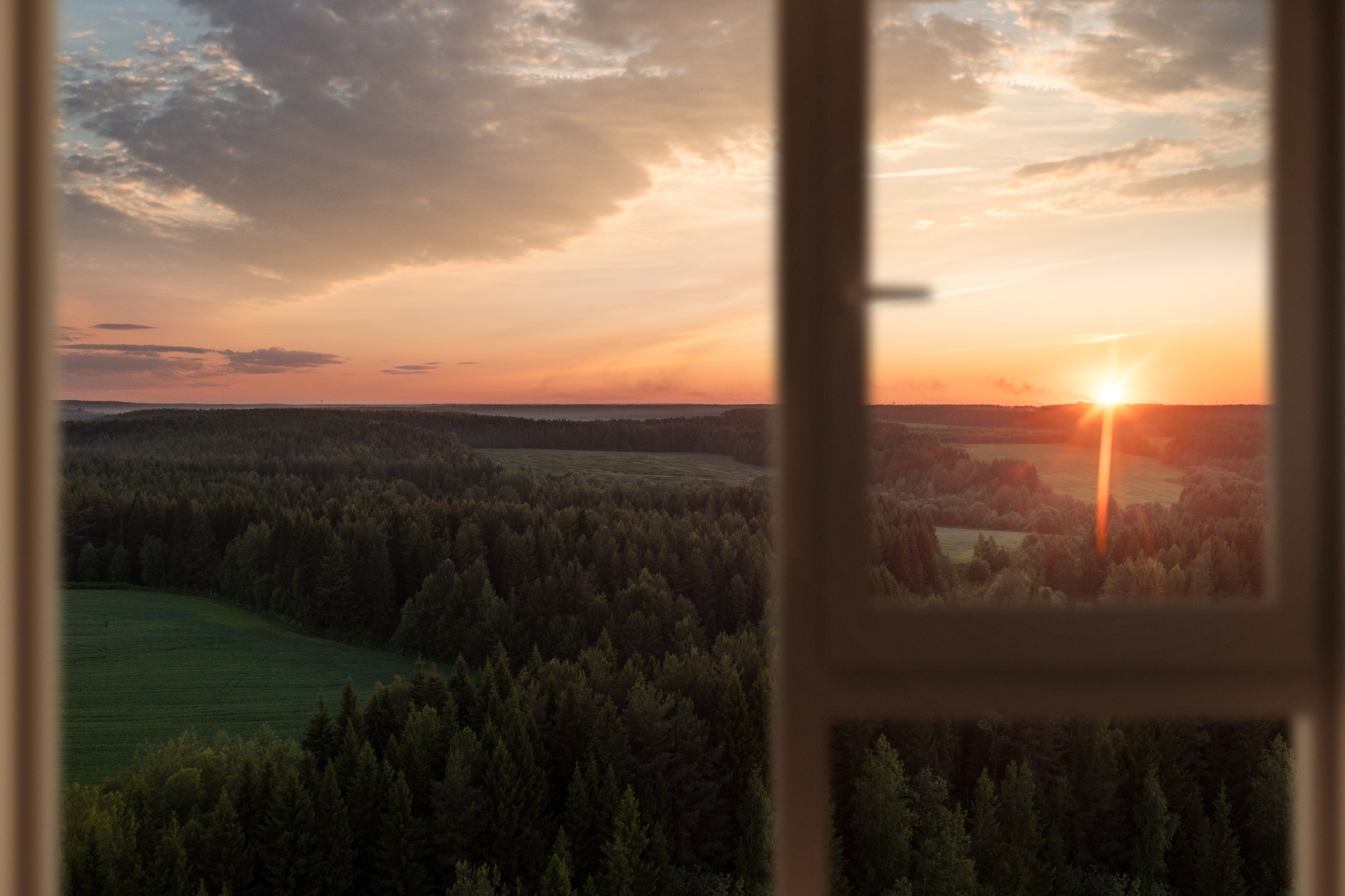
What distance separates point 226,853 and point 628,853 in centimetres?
548

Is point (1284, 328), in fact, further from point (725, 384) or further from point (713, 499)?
point (713, 499)

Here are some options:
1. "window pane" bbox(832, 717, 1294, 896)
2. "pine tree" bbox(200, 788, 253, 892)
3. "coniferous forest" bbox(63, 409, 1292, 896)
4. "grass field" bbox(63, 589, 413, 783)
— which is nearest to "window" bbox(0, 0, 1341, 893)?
"window pane" bbox(832, 717, 1294, 896)

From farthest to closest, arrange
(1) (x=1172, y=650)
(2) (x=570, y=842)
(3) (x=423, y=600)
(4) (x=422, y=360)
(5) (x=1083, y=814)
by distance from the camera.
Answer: (3) (x=423, y=600) < (2) (x=570, y=842) < (4) (x=422, y=360) < (5) (x=1083, y=814) < (1) (x=1172, y=650)

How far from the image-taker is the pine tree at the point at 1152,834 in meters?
8.09

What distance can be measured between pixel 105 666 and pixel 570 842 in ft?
26.8

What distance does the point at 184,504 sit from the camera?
38.1ft

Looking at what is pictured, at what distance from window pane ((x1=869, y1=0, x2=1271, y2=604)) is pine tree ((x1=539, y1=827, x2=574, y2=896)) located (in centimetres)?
1148

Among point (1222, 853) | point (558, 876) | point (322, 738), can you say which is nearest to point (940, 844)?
point (1222, 853)

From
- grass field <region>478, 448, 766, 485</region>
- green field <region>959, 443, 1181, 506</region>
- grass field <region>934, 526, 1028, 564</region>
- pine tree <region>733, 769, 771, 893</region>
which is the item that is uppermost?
green field <region>959, 443, 1181, 506</region>

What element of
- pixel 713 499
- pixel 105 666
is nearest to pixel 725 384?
pixel 713 499

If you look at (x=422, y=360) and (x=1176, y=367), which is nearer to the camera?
(x=1176, y=367)

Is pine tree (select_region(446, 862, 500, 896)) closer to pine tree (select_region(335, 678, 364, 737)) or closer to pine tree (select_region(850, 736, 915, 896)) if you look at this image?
pine tree (select_region(335, 678, 364, 737))

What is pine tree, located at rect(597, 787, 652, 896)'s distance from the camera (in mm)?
11914

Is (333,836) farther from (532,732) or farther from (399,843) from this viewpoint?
(532,732)
